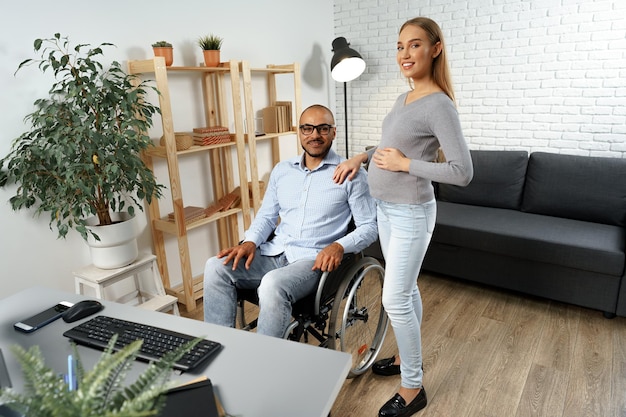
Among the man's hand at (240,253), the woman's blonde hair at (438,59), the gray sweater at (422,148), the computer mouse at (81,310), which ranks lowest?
the man's hand at (240,253)

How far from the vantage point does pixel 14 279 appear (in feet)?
7.17

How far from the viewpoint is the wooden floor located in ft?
5.97

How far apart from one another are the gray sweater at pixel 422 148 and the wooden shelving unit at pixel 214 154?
133 cm

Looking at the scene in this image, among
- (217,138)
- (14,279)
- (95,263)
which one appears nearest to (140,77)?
(217,138)

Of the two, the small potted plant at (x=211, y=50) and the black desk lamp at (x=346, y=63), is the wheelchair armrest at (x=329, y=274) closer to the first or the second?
the small potted plant at (x=211, y=50)

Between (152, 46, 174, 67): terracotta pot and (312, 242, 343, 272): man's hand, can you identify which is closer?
(312, 242, 343, 272): man's hand

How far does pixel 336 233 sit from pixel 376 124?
2.38 meters

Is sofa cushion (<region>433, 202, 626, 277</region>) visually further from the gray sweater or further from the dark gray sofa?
the gray sweater

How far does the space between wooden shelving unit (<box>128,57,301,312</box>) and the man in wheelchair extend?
79cm

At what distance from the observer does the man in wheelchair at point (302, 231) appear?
67.6 inches

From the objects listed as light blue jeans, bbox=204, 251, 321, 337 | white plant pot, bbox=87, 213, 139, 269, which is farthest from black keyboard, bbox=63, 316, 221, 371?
white plant pot, bbox=87, 213, 139, 269

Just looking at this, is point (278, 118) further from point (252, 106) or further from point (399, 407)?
point (399, 407)

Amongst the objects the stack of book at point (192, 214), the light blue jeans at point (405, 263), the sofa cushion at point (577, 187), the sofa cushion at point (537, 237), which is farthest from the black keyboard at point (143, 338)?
the sofa cushion at point (577, 187)

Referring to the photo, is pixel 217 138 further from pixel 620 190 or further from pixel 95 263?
pixel 620 190
